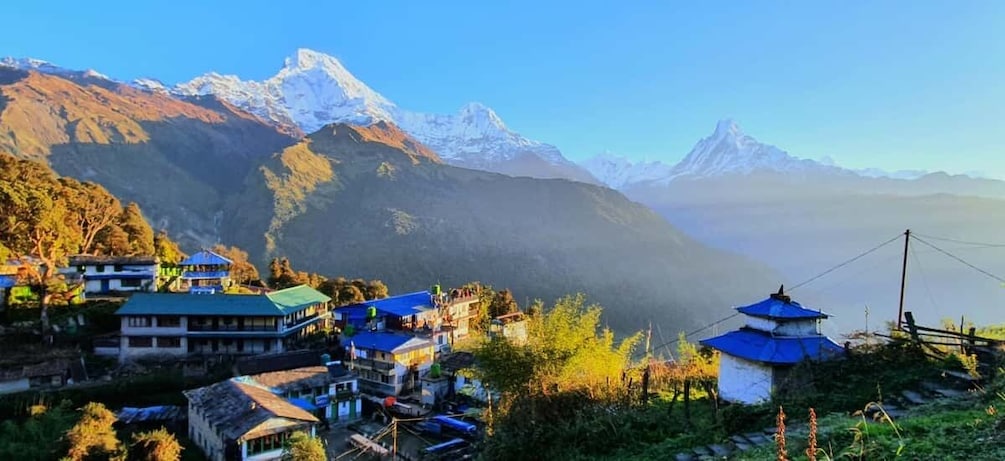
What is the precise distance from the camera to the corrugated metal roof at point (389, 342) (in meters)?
24.2

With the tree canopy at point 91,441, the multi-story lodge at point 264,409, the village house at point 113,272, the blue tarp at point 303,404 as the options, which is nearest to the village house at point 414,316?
the multi-story lodge at point 264,409

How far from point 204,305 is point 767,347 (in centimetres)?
2377

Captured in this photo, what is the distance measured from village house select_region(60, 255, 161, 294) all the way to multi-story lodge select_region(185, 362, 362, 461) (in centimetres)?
1287

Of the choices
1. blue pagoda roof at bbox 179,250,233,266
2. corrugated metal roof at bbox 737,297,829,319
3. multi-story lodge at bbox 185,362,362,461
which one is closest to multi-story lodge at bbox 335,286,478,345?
blue pagoda roof at bbox 179,250,233,266

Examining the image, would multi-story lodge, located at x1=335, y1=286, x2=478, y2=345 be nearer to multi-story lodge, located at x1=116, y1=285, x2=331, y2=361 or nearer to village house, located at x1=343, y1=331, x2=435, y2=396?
village house, located at x1=343, y1=331, x2=435, y2=396

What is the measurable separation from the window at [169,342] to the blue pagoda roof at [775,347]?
23.1 metres

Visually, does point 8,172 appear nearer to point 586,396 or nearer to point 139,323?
point 139,323

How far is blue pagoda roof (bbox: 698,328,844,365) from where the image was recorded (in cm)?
1209

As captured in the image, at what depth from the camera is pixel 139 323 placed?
2419 centimetres

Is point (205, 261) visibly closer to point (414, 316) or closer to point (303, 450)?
point (414, 316)

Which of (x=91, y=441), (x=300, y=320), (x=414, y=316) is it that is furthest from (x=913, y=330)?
(x=300, y=320)

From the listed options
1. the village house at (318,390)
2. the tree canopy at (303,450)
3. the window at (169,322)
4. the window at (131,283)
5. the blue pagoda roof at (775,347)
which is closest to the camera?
the blue pagoda roof at (775,347)

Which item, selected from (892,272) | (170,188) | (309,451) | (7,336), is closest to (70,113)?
(170,188)

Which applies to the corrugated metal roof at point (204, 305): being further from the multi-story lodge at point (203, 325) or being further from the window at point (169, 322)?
the window at point (169, 322)
